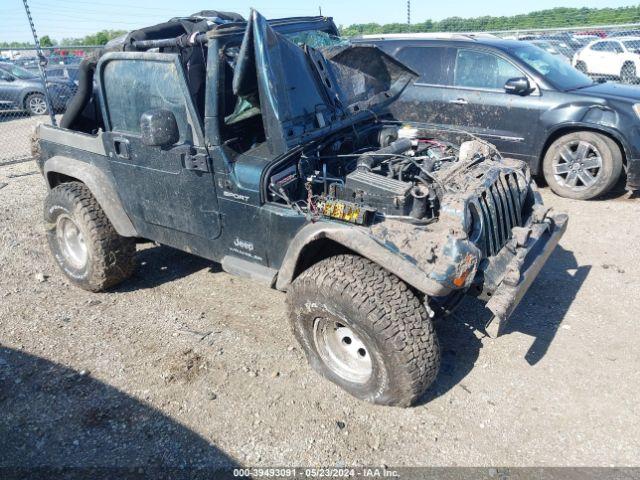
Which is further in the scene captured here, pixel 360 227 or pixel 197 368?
pixel 197 368

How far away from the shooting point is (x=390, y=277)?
2828mm

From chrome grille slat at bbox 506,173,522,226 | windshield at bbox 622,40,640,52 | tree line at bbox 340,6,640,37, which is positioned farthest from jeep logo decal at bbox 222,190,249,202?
tree line at bbox 340,6,640,37

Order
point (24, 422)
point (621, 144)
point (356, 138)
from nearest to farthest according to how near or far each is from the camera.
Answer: point (24, 422) → point (356, 138) → point (621, 144)

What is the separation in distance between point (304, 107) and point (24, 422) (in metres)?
2.73

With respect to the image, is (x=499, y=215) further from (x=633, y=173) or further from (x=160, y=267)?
(x=633, y=173)

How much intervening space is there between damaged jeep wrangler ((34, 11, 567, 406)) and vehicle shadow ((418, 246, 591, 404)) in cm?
→ 53

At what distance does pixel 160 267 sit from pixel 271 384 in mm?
2249

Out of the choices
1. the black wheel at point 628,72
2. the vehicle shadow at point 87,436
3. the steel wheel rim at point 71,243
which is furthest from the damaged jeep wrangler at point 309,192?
the black wheel at point 628,72

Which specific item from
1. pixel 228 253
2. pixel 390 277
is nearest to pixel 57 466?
pixel 228 253

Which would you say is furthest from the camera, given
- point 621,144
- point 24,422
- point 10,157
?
point 10,157

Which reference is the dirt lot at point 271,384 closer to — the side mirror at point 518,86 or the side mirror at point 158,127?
the side mirror at point 158,127

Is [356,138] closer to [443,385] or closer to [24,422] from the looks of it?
[443,385]

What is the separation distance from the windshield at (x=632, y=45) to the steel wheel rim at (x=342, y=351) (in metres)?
15.9

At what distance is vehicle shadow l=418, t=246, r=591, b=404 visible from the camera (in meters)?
3.35
